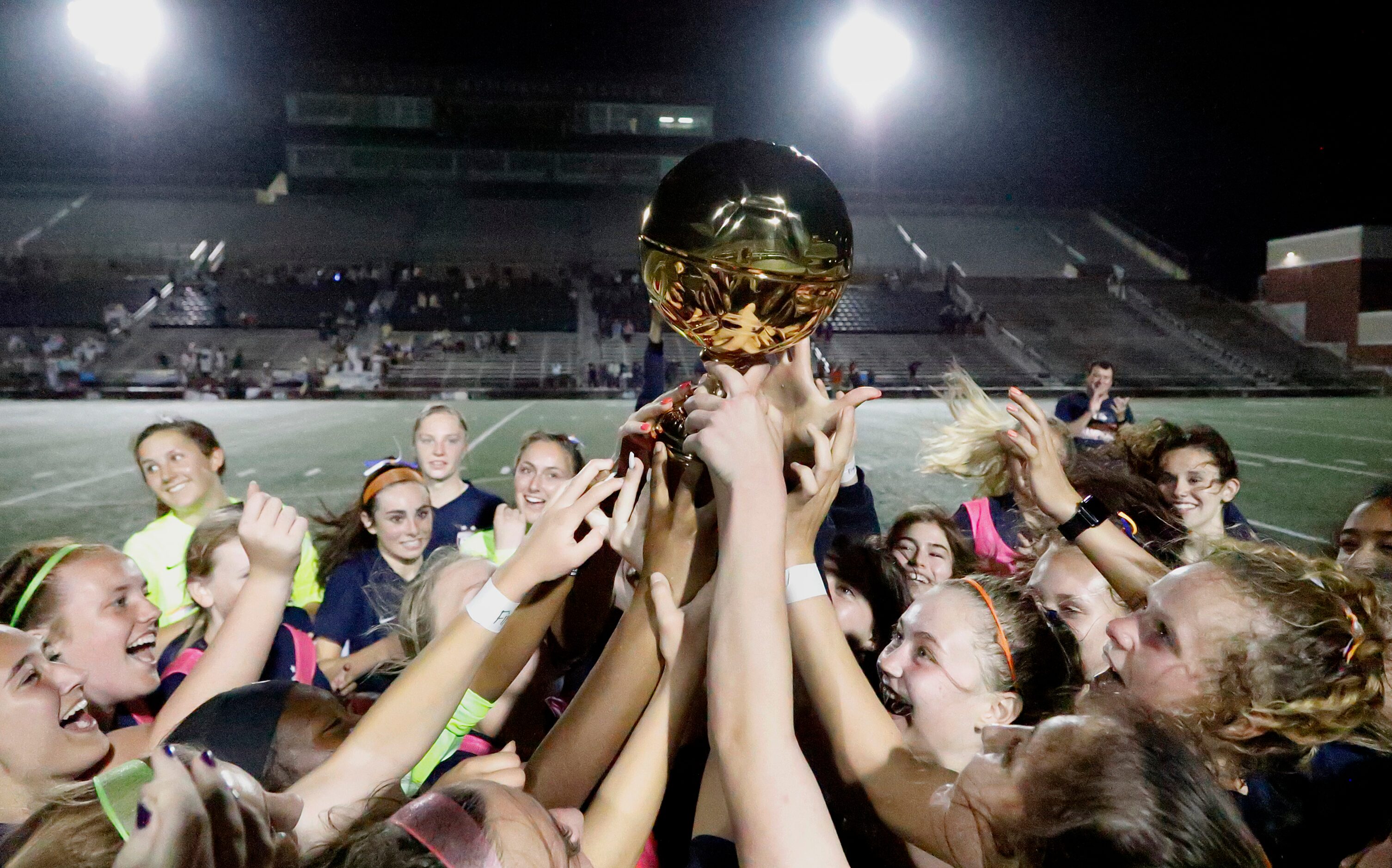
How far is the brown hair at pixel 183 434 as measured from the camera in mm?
4219

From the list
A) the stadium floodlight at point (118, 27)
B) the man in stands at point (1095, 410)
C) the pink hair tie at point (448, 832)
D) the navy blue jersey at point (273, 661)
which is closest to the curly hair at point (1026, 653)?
the pink hair tie at point (448, 832)

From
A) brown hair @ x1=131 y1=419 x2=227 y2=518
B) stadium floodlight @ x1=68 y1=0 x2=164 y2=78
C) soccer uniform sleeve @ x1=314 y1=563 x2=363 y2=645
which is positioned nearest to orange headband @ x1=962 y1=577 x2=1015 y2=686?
soccer uniform sleeve @ x1=314 y1=563 x2=363 y2=645

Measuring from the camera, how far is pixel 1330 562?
166 centimetres

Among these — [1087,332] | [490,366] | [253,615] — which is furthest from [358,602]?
[1087,332]

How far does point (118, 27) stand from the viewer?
715 inches

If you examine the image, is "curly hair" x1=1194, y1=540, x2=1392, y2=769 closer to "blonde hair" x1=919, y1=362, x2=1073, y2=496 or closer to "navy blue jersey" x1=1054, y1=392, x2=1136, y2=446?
"blonde hair" x1=919, y1=362, x2=1073, y2=496

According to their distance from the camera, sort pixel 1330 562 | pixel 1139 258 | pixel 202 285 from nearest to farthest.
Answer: pixel 1330 562 → pixel 202 285 → pixel 1139 258

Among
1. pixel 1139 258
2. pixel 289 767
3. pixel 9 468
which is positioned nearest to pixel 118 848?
pixel 289 767

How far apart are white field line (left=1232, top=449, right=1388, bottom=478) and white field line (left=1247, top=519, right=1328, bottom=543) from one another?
8.22 ft

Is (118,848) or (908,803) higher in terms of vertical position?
(118,848)

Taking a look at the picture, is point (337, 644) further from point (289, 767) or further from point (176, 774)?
point (176, 774)

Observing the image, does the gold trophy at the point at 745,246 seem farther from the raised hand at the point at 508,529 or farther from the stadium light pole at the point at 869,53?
the stadium light pole at the point at 869,53

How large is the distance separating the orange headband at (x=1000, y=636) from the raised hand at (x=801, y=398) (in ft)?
1.93

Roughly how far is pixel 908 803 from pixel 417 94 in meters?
46.6
